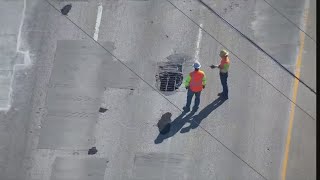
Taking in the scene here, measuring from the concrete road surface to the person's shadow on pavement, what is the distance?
31mm

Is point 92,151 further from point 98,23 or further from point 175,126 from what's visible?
point 98,23

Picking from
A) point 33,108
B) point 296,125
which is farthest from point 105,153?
point 296,125

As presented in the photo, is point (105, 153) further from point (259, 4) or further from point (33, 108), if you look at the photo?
point (259, 4)

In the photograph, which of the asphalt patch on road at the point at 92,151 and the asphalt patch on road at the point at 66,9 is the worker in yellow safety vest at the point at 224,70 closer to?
the asphalt patch on road at the point at 92,151

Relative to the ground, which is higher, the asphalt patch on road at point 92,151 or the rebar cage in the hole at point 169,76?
the rebar cage in the hole at point 169,76

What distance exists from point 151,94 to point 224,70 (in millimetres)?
2308

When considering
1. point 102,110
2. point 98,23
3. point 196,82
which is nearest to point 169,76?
point 196,82

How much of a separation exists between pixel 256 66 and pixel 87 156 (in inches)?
213

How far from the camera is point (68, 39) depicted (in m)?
16.8

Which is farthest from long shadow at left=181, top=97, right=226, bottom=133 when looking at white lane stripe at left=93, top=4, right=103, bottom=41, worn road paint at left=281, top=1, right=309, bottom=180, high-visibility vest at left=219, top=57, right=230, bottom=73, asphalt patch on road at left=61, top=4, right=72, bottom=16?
asphalt patch on road at left=61, top=4, right=72, bottom=16

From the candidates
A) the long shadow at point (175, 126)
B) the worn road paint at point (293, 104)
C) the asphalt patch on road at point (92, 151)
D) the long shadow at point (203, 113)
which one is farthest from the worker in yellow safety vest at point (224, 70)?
the asphalt patch on road at point (92, 151)

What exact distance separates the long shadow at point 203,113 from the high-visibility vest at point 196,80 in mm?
872

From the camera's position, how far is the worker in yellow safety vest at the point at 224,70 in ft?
47.1

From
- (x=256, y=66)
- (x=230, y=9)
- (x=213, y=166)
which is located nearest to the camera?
(x=213, y=166)
